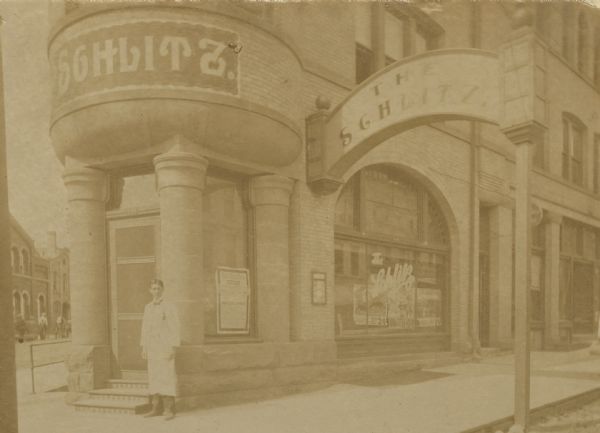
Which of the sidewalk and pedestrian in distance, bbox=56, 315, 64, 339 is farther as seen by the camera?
pedestrian in distance, bbox=56, 315, 64, 339

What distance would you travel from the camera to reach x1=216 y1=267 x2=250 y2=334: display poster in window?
8.25 meters

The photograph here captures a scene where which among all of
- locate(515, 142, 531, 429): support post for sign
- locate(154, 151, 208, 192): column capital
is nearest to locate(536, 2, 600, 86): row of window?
locate(515, 142, 531, 429): support post for sign

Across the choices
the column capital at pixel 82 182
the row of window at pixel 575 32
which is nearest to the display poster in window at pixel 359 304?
the column capital at pixel 82 182

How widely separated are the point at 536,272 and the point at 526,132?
11.5m

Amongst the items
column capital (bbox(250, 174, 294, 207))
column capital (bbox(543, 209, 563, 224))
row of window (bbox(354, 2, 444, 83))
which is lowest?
column capital (bbox(543, 209, 563, 224))

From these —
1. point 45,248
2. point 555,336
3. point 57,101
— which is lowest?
point 555,336

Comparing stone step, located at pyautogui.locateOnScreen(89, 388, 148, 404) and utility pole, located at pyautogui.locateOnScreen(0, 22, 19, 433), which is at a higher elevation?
utility pole, located at pyautogui.locateOnScreen(0, 22, 19, 433)

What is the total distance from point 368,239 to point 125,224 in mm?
4733

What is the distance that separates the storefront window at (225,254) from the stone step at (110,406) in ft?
4.86

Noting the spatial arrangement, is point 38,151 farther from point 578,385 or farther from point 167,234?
point 578,385

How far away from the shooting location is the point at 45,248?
25.4ft

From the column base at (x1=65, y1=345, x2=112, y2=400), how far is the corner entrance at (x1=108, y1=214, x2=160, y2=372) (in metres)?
0.27

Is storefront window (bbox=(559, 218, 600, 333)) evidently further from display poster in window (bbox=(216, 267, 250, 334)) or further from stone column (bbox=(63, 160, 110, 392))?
stone column (bbox=(63, 160, 110, 392))

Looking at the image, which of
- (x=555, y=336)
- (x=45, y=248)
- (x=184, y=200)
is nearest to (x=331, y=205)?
(x=184, y=200)
